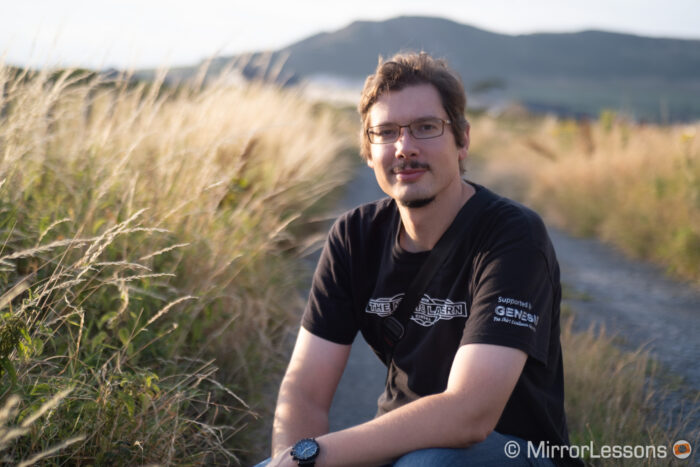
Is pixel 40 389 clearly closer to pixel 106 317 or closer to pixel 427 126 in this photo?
pixel 106 317

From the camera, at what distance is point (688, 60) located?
115 m

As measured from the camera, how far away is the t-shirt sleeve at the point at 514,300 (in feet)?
5.84

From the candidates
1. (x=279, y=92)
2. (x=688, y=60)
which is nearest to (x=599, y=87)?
(x=688, y=60)

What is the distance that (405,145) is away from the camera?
7.20 feet

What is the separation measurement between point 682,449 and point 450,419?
1176mm

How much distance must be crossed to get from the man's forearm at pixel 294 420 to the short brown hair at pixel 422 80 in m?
1.12

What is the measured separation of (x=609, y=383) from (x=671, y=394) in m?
0.31

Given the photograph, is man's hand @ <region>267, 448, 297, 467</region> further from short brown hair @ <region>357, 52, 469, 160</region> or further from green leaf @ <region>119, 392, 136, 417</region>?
short brown hair @ <region>357, 52, 469, 160</region>

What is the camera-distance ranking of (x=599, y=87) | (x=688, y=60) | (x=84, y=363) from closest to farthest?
1. (x=84, y=363)
2. (x=599, y=87)
3. (x=688, y=60)

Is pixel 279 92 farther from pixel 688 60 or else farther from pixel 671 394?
pixel 688 60

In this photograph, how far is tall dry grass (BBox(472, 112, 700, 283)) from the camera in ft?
19.0

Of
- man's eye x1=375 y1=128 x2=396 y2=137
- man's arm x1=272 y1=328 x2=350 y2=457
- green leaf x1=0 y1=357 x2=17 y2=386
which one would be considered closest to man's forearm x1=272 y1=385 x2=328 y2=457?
man's arm x1=272 y1=328 x2=350 y2=457

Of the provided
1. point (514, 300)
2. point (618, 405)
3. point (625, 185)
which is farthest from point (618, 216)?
point (514, 300)

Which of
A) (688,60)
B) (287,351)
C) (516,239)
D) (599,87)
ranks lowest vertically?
(287,351)
